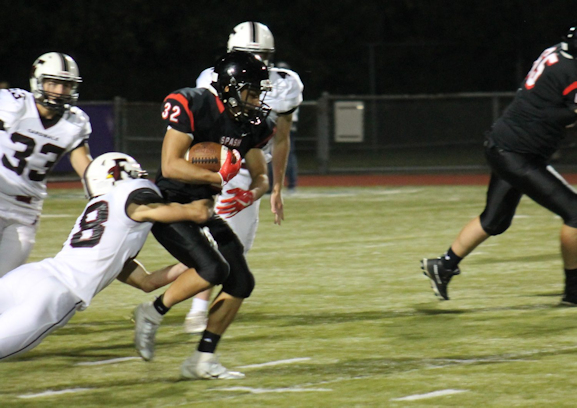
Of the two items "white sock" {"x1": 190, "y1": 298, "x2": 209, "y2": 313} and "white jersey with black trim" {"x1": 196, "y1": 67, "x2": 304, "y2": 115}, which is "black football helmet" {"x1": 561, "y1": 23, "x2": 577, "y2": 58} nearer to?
"white jersey with black trim" {"x1": 196, "y1": 67, "x2": 304, "y2": 115}

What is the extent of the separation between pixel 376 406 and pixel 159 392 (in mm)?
928

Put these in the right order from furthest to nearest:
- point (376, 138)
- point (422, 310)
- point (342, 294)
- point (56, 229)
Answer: point (376, 138), point (56, 229), point (342, 294), point (422, 310)

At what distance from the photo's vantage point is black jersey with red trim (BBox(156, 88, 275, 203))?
14.0 ft

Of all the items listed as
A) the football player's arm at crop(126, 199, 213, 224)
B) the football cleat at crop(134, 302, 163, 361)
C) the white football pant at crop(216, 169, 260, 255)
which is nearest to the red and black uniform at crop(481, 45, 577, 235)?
the white football pant at crop(216, 169, 260, 255)

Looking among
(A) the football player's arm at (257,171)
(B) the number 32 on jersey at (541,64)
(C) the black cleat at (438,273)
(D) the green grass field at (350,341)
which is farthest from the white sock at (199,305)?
(B) the number 32 on jersey at (541,64)

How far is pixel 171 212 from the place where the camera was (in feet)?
13.6

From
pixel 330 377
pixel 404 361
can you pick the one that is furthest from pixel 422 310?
pixel 330 377

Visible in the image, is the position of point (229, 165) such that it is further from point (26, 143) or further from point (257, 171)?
point (26, 143)

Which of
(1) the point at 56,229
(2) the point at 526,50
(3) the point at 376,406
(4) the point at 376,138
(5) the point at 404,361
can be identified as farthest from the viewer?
(2) the point at 526,50

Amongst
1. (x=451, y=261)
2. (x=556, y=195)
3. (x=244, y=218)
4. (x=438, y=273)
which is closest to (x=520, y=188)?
(x=556, y=195)

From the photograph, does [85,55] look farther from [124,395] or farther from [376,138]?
[124,395]

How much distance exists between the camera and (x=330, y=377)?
4.11 m

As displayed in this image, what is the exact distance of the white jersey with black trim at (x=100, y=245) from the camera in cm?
394

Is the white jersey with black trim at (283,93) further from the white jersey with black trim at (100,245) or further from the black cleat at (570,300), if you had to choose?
the black cleat at (570,300)
